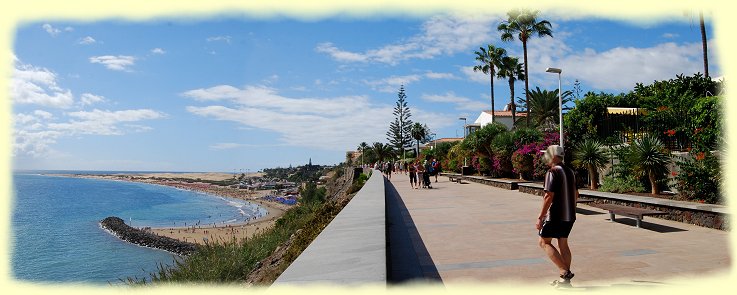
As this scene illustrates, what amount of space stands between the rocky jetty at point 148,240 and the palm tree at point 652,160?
96.5ft

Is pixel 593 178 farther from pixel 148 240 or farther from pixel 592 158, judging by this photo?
pixel 148 240

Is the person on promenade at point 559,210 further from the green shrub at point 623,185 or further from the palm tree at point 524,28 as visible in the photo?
the palm tree at point 524,28

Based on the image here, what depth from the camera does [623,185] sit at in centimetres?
1402

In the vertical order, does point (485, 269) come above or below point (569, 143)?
below

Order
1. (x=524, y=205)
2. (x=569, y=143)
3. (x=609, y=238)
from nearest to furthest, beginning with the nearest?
(x=609, y=238)
(x=524, y=205)
(x=569, y=143)

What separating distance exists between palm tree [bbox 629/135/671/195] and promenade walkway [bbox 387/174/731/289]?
2994 mm

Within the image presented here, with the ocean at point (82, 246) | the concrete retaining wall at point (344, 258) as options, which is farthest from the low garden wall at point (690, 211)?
the ocean at point (82, 246)

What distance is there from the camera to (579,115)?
795 inches

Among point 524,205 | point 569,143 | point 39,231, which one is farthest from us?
point 39,231

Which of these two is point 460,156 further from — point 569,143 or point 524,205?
point 524,205

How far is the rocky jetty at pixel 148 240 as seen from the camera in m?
37.9

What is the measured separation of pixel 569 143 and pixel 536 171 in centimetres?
222

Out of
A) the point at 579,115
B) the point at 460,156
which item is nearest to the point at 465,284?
the point at 579,115

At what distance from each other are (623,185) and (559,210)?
11.1m
